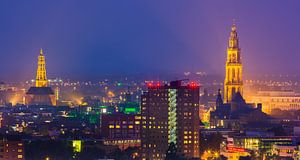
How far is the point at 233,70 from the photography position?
149 meters

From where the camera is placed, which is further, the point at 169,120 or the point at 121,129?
the point at 121,129

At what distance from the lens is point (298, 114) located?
502ft

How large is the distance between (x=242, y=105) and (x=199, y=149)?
40.7 meters

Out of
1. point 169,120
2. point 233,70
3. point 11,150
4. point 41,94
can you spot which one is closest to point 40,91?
point 41,94

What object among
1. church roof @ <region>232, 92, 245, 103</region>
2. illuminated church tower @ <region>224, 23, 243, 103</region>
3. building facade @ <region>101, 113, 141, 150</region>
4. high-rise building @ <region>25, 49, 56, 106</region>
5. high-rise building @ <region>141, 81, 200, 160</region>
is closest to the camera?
high-rise building @ <region>141, 81, 200, 160</region>

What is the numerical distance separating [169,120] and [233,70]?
50727mm

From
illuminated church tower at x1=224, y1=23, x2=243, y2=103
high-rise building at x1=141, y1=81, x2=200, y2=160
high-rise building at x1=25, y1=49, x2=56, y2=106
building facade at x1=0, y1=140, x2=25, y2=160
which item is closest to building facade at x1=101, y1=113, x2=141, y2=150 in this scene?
high-rise building at x1=141, y1=81, x2=200, y2=160

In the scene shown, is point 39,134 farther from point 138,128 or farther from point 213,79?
point 213,79

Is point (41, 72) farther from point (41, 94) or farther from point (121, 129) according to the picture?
point (121, 129)

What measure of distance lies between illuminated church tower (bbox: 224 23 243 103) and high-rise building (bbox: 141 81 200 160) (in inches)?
1782

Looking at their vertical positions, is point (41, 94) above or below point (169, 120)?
above

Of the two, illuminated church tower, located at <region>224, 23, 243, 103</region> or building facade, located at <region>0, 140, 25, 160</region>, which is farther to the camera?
illuminated church tower, located at <region>224, 23, 243, 103</region>

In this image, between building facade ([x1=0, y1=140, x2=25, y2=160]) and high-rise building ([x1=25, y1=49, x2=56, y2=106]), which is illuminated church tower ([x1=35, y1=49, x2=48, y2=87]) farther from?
building facade ([x1=0, y1=140, x2=25, y2=160])

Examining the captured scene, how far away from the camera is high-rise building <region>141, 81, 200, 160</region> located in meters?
97.9
